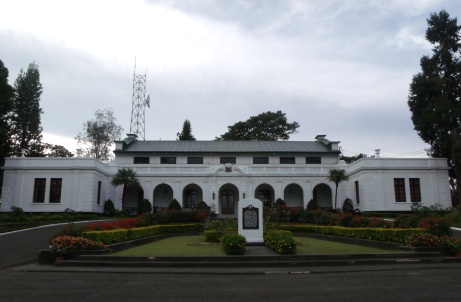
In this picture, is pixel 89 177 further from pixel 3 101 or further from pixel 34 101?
pixel 34 101

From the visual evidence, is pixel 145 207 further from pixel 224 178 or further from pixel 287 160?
pixel 287 160

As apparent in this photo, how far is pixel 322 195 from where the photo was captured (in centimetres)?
4372

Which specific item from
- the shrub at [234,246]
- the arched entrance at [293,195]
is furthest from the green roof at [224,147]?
the shrub at [234,246]

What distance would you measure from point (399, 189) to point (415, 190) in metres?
1.62

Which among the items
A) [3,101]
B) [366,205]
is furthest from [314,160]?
[3,101]

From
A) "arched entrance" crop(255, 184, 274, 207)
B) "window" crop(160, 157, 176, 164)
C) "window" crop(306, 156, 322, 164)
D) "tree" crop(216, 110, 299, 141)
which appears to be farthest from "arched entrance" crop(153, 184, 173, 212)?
"tree" crop(216, 110, 299, 141)

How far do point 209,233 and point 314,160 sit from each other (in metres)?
28.5

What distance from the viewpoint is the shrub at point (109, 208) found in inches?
1531

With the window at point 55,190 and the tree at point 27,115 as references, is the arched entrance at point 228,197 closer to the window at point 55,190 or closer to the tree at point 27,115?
the window at point 55,190

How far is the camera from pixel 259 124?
63094 millimetres

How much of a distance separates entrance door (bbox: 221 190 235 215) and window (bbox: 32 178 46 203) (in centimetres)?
1770

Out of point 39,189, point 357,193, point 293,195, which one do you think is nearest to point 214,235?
point 357,193

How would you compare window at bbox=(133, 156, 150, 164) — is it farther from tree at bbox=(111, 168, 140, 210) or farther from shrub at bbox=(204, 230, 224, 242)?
shrub at bbox=(204, 230, 224, 242)

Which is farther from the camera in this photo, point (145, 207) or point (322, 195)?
point (322, 195)
